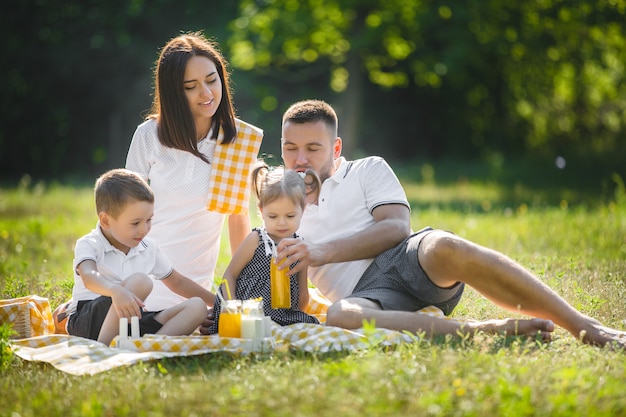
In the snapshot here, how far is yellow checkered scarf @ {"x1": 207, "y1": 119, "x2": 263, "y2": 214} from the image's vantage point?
488 cm

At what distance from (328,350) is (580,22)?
44.5 feet

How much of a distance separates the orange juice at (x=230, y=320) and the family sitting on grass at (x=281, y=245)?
212 millimetres

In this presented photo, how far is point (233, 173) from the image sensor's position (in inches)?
194

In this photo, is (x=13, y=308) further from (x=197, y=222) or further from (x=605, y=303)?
(x=605, y=303)

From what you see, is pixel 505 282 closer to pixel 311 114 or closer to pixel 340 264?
pixel 340 264

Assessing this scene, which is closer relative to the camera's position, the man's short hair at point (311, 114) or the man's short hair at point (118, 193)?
the man's short hair at point (118, 193)

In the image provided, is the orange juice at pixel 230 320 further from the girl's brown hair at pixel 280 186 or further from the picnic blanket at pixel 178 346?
the girl's brown hair at pixel 280 186

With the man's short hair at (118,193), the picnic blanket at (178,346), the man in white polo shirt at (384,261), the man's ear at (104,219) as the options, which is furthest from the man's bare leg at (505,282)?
the man's ear at (104,219)

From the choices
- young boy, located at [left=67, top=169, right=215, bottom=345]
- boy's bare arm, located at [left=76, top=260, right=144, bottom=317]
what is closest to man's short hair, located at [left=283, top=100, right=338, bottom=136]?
young boy, located at [left=67, top=169, right=215, bottom=345]

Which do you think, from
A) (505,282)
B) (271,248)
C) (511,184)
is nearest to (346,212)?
(271,248)

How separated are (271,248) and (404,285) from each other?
2.36 ft

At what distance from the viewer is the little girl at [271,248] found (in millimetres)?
4348

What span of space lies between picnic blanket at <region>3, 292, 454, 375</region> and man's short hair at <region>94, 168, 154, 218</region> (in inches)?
25.7

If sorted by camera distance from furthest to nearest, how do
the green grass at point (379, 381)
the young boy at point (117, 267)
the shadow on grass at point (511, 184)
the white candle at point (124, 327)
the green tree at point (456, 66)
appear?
the green tree at point (456, 66) < the shadow on grass at point (511, 184) < the young boy at point (117, 267) < the white candle at point (124, 327) < the green grass at point (379, 381)
